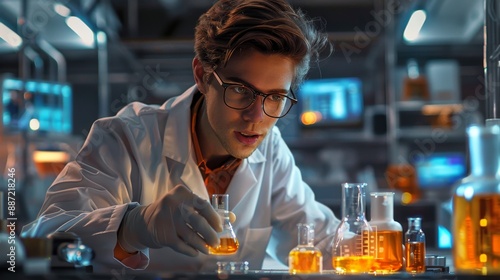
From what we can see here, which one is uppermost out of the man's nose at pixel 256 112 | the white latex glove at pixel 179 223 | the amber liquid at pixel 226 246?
the man's nose at pixel 256 112

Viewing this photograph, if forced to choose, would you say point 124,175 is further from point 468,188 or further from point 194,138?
point 468,188

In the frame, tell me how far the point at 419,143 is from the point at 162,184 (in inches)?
208

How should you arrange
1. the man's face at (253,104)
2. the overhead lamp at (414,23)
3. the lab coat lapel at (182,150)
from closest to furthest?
the man's face at (253,104) → the lab coat lapel at (182,150) → the overhead lamp at (414,23)

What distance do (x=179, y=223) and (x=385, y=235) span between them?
0.45 m

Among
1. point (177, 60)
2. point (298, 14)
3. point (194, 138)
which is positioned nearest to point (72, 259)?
point (194, 138)

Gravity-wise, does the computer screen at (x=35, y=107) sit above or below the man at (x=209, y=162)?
above

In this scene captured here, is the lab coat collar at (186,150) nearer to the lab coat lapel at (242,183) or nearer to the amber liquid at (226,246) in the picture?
the lab coat lapel at (242,183)

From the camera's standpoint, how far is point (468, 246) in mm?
1128

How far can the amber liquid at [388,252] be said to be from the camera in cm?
143

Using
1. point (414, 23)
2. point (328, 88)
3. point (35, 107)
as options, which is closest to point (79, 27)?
point (35, 107)

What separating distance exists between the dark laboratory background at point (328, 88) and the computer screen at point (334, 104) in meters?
0.01

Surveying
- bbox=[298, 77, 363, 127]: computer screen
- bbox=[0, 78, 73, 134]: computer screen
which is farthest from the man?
bbox=[298, 77, 363, 127]: computer screen

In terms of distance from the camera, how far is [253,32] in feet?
5.90

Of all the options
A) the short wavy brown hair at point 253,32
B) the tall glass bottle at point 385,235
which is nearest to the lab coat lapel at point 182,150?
the short wavy brown hair at point 253,32
